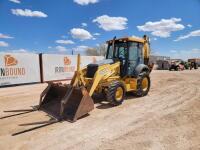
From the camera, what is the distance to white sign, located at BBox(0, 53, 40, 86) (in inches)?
555

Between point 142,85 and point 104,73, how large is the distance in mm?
2387

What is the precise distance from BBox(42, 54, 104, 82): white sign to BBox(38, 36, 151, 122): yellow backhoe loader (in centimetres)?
868

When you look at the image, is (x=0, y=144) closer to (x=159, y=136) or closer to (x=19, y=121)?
(x=19, y=121)

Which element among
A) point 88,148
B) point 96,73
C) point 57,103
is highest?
point 96,73

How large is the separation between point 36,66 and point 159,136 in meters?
12.9

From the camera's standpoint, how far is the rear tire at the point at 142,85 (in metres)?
9.09

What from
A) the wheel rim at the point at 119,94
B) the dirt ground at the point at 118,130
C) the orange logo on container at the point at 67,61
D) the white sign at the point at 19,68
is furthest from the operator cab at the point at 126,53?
the orange logo on container at the point at 67,61

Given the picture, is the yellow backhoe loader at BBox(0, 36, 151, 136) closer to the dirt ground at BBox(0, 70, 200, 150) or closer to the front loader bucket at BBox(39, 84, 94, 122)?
the front loader bucket at BBox(39, 84, 94, 122)

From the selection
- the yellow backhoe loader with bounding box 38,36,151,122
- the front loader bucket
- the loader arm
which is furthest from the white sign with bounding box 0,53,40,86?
the loader arm

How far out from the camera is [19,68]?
590 inches

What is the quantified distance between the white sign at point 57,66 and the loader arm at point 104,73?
9.48 m

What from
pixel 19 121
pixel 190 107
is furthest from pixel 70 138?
pixel 190 107

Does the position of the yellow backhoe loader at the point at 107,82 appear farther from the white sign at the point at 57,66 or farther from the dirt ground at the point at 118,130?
the white sign at the point at 57,66

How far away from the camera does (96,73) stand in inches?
290
